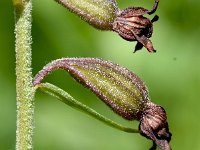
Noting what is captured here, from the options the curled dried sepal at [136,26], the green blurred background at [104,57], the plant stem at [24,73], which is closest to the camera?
the plant stem at [24,73]

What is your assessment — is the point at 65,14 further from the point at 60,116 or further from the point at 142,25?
the point at 142,25

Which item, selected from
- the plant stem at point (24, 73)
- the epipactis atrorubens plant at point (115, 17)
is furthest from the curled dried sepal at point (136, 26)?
the plant stem at point (24, 73)

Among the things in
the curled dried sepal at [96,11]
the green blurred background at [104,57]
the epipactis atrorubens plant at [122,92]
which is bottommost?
the green blurred background at [104,57]

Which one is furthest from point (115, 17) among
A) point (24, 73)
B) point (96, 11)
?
point (24, 73)

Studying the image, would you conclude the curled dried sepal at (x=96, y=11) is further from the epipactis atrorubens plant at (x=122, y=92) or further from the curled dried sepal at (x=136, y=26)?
the epipactis atrorubens plant at (x=122, y=92)

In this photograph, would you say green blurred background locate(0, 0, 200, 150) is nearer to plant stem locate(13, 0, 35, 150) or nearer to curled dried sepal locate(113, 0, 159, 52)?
curled dried sepal locate(113, 0, 159, 52)

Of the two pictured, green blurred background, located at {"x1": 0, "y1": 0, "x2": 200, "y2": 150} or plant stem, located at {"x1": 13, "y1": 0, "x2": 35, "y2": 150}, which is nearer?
plant stem, located at {"x1": 13, "y1": 0, "x2": 35, "y2": 150}

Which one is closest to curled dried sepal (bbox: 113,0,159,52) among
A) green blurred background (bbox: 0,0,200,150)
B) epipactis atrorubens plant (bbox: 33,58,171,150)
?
epipactis atrorubens plant (bbox: 33,58,171,150)
